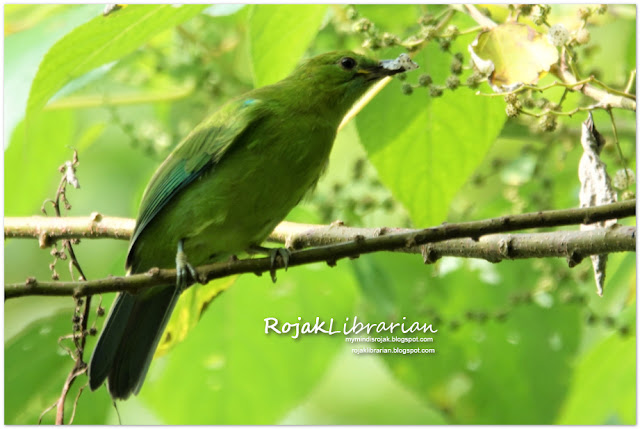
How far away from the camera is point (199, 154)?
3.41 m

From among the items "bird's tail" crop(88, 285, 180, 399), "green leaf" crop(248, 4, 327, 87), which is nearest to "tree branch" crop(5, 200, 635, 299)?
"green leaf" crop(248, 4, 327, 87)

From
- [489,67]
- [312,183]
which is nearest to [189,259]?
[312,183]

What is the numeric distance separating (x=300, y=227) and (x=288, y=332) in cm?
44

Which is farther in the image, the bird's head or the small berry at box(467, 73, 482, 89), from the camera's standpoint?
the bird's head

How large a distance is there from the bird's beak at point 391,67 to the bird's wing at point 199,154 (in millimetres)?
485

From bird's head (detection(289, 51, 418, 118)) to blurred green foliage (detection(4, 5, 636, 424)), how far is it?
171 mm

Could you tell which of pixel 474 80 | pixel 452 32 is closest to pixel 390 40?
pixel 452 32

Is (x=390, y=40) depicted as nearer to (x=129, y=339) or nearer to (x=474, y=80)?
(x=474, y=80)

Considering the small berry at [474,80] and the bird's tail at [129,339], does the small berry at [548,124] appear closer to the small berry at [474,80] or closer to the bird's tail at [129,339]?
the small berry at [474,80]

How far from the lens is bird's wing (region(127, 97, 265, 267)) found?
3.34 meters

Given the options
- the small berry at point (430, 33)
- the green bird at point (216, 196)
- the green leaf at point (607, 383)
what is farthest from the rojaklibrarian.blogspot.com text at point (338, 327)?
the small berry at point (430, 33)

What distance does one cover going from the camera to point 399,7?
3.52 metres

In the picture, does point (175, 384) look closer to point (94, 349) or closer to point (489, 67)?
point (94, 349)

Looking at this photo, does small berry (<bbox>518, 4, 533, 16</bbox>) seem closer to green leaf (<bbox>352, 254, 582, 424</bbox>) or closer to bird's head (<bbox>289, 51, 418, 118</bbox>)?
bird's head (<bbox>289, 51, 418, 118</bbox>)
